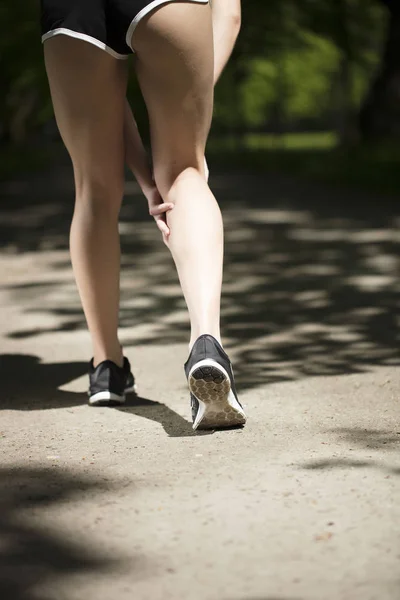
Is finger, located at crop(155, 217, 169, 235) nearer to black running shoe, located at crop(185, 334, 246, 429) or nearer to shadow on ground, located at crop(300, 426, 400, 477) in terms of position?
black running shoe, located at crop(185, 334, 246, 429)

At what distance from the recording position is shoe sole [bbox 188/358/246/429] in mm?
3123

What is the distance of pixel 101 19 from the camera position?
11.1ft

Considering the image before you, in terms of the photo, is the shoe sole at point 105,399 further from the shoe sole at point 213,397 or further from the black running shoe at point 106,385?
the shoe sole at point 213,397

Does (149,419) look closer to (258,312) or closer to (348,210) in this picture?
(258,312)

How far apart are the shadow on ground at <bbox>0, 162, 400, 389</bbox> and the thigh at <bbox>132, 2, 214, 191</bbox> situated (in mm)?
1046

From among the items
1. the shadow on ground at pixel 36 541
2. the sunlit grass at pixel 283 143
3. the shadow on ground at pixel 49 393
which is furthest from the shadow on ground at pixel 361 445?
the sunlit grass at pixel 283 143

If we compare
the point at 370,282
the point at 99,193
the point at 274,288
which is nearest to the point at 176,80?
the point at 99,193

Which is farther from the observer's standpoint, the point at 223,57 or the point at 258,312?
the point at 258,312

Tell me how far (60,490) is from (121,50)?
55.6 inches

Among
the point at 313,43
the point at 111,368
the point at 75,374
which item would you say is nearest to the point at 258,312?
the point at 75,374

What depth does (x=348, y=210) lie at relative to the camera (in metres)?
12.5

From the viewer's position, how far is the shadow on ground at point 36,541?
2.21 m

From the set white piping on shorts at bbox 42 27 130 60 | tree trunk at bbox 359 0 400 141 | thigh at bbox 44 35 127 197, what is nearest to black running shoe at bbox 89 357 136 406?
thigh at bbox 44 35 127 197

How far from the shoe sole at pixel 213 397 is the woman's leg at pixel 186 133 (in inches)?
7.7
